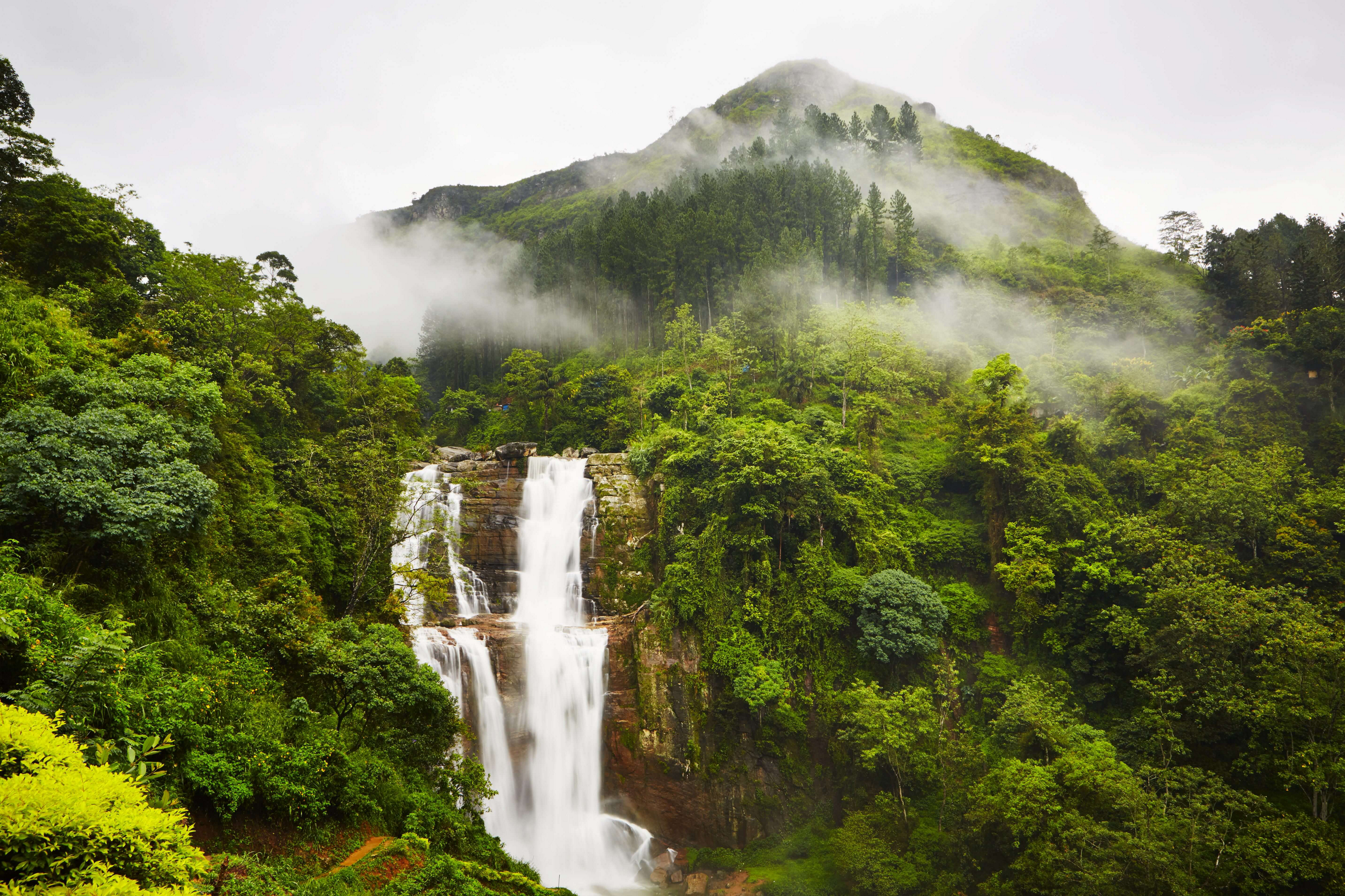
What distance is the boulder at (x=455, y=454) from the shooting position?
127 ft

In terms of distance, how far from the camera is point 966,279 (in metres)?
56.3

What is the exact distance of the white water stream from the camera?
25.2 m

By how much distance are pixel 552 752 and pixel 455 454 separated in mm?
19786

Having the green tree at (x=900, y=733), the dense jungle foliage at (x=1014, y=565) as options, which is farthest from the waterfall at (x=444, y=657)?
the green tree at (x=900, y=733)

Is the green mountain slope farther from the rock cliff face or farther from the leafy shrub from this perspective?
the rock cliff face

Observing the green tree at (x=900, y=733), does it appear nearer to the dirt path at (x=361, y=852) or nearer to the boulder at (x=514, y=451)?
the dirt path at (x=361, y=852)

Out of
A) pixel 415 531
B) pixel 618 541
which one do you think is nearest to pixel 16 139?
pixel 415 531

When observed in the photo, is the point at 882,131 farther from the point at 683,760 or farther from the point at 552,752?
the point at 552,752

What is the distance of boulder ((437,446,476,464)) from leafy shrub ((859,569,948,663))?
23.7m

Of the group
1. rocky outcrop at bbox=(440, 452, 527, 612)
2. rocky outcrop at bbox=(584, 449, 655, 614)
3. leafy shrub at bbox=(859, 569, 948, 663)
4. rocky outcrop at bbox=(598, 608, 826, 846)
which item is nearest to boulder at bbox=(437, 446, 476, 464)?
rocky outcrop at bbox=(440, 452, 527, 612)

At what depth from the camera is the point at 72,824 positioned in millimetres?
5363

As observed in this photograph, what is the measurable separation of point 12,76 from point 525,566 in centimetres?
2833

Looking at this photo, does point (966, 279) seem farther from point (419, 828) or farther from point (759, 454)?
point (419, 828)

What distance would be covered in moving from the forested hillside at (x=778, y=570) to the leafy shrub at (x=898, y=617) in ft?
0.45
